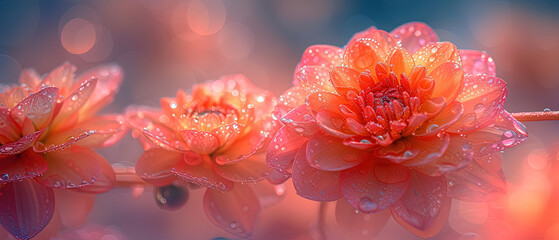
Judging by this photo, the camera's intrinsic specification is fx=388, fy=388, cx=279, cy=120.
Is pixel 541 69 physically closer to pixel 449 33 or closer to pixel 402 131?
pixel 449 33

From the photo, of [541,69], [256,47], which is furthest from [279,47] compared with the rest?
[541,69]

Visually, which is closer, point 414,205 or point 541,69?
point 414,205

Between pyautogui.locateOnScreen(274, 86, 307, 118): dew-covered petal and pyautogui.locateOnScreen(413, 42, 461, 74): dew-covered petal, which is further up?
pyautogui.locateOnScreen(413, 42, 461, 74): dew-covered petal

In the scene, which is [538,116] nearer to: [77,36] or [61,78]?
[61,78]

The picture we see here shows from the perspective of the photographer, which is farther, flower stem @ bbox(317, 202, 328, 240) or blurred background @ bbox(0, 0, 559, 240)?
blurred background @ bbox(0, 0, 559, 240)

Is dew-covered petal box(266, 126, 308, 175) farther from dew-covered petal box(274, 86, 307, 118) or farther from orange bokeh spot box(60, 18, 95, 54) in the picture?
orange bokeh spot box(60, 18, 95, 54)

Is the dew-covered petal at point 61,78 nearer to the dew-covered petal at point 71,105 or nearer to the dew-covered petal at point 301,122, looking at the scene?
the dew-covered petal at point 71,105

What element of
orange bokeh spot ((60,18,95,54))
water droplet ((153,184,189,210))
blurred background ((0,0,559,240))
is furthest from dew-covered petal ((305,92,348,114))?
orange bokeh spot ((60,18,95,54))

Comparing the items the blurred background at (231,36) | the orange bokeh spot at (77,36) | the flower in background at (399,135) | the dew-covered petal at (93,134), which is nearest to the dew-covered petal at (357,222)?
the flower in background at (399,135)
